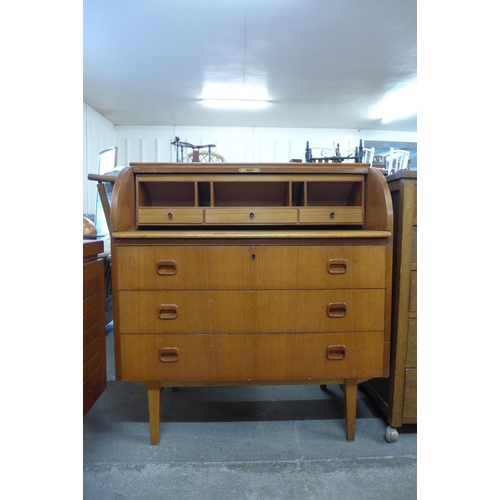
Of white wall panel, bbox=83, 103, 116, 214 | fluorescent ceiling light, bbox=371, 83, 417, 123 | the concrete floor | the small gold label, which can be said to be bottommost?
the concrete floor

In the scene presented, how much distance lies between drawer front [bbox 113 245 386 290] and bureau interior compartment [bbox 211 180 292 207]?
39 cm

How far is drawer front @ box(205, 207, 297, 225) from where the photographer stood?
A: 4.78 feet

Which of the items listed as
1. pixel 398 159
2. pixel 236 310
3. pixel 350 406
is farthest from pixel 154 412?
pixel 398 159

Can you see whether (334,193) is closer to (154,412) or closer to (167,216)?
(167,216)

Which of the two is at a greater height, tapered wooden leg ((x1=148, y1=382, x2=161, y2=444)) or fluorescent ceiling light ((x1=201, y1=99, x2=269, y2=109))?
fluorescent ceiling light ((x1=201, y1=99, x2=269, y2=109))

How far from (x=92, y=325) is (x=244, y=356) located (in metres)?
0.69

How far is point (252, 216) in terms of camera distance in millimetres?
1472

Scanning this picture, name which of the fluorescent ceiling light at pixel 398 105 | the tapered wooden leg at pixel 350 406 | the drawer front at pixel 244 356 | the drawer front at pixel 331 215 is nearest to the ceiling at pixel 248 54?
the fluorescent ceiling light at pixel 398 105

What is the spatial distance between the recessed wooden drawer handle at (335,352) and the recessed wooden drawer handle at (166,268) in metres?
0.74

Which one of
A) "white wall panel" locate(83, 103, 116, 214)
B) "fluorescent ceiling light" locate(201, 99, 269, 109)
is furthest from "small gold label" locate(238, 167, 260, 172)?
"white wall panel" locate(83, 103, 116, 214)

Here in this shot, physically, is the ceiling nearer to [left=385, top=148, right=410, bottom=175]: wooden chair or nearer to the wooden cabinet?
[left=385, top=148, right=410, bottom=175]: wooden chair
